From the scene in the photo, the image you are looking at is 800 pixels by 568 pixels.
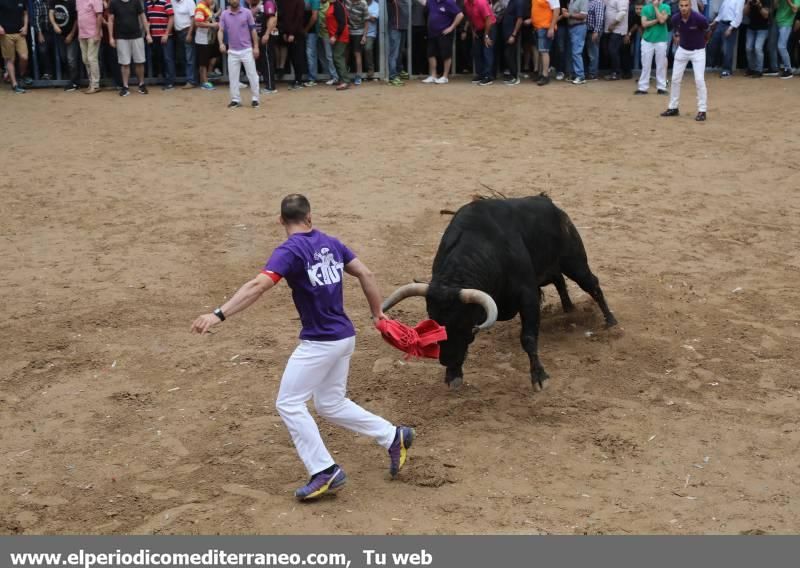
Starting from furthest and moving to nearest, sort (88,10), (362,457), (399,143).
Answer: (88,10) → (399,143) → (362,457)

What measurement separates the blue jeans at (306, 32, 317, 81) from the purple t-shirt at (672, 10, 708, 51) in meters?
7.19

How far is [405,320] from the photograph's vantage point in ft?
34.1

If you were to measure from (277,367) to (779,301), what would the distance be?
5.15m

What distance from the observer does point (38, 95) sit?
65.9ft

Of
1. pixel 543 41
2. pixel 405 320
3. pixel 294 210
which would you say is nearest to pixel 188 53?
pixel 543 41

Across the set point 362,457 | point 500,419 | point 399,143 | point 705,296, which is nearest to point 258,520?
point 362,457

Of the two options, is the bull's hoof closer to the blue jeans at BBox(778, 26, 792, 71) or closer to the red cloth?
the red cloth

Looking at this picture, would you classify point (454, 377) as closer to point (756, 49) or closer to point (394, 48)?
point (394, 48)

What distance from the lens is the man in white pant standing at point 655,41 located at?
768 inches

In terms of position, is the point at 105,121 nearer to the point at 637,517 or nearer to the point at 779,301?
the point at 779,301

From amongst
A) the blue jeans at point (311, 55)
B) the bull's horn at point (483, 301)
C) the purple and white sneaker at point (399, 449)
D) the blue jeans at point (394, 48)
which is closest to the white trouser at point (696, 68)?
the blue jeans at point (394, 48)

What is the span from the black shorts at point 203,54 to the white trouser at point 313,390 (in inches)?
584

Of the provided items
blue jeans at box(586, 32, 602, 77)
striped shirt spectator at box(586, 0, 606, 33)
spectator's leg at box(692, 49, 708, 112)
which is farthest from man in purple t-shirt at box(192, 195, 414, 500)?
blue jeans at box(586, 32, 602, 77)

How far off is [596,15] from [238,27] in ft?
23.3
